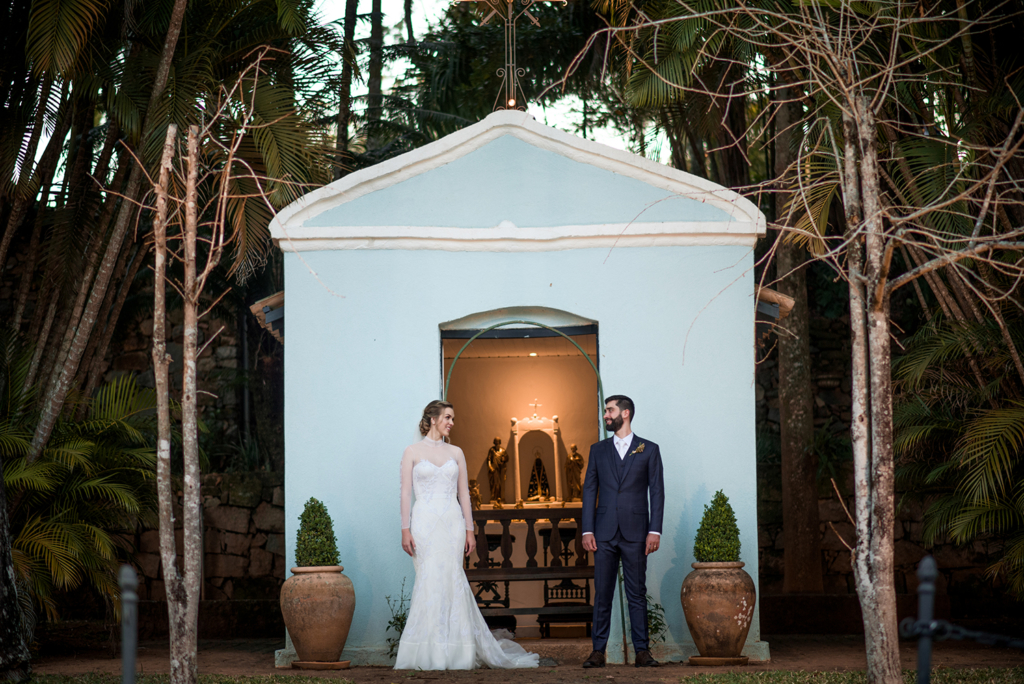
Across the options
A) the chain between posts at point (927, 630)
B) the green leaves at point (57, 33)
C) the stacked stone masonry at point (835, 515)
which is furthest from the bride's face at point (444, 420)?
the stacked stone masonry at point (835, 515)

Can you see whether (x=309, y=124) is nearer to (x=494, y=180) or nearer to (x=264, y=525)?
(x=494, y=180)

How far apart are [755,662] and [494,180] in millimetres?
4301

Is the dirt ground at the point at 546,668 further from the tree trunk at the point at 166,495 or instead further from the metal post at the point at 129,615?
the metal post at the point at 129,615

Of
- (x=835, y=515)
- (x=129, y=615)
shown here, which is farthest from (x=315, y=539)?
(x=835, y=515)

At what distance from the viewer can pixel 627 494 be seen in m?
7.45

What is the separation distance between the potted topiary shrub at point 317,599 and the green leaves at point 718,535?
262cm

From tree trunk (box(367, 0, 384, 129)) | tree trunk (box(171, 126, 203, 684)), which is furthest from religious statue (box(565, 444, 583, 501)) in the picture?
tree trunk (box(367, 0, 384, 129))

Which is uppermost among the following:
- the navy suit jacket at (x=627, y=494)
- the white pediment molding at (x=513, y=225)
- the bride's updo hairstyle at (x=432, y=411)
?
the white pediment molding at (x=513, y=225)

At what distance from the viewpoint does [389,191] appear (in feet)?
27.3

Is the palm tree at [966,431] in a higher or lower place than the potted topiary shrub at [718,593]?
higher

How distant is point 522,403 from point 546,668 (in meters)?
4.71

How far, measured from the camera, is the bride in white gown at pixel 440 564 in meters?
7.25

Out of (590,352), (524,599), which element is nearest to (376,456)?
(524,599)

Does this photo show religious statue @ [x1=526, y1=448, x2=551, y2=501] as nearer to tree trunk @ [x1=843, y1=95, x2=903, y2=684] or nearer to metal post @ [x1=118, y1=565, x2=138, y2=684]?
tree trunk @ [x1=843, y1=95, x2=903, y2=684]
